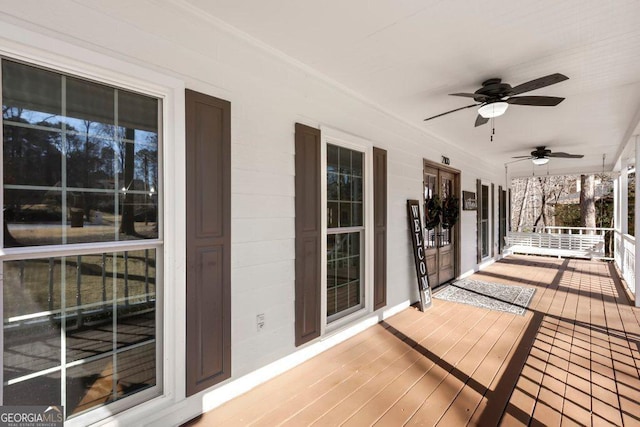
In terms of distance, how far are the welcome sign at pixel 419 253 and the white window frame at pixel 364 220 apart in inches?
40.9

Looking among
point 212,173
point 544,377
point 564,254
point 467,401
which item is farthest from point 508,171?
point 212,173

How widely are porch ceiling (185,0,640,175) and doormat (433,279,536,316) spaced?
268 cm

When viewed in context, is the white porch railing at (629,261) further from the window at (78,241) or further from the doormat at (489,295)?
the window at (78,241)

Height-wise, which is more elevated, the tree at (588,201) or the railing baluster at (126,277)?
the tree at (588,201)

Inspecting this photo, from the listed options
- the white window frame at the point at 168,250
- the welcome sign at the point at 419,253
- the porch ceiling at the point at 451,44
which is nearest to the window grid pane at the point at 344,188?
the porch ceiling at the point at 451,44

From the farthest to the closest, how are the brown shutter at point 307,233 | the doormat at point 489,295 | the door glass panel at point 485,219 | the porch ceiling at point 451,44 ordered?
the door glass panel at point 485,219, the doormat at point 489,295, the brown shutter at point 307,233, the porch ceiling at point 451,44

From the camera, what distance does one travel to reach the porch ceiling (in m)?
1.94

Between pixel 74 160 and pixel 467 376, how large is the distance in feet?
10.3

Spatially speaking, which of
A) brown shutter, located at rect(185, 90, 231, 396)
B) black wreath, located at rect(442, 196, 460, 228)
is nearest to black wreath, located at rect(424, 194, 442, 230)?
black wreath, located at rect(442, 196, 460, 228)

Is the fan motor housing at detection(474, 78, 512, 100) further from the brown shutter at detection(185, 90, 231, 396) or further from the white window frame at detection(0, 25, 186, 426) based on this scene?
the white window frame at detection(0, 25, 186, 426)

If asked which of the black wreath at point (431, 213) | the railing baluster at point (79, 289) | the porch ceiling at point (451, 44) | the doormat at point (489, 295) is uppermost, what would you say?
the porch ceiling at point (451, 44)

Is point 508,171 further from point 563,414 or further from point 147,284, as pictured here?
point 147,284

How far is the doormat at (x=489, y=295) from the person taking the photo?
14.3 ft

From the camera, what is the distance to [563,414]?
80.6 inches
